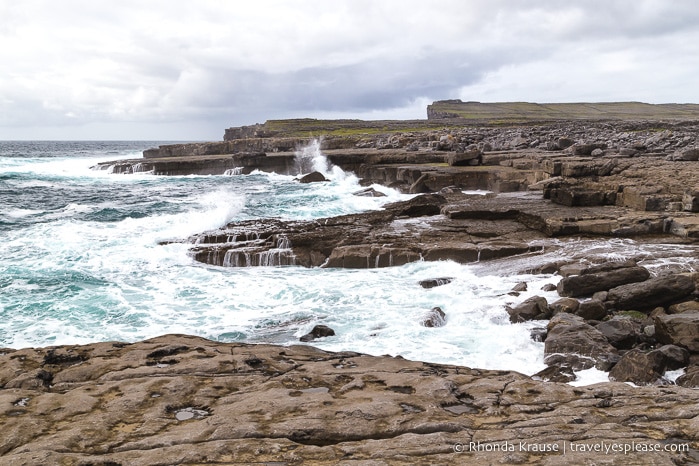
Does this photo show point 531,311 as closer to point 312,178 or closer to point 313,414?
point 313,414

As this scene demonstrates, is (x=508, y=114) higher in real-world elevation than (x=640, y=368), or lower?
higher

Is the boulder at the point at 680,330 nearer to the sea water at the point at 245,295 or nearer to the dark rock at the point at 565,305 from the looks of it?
the dark rock at the point at 565,305

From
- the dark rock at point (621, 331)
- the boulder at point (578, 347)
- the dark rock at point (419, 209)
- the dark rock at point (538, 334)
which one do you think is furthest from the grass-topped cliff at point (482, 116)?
the boulder at point (578, 347)

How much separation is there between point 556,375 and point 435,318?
3422mm

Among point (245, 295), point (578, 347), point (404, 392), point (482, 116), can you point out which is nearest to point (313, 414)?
point (404, 392)

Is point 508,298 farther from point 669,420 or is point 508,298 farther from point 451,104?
point 451,104

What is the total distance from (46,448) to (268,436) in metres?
1.85

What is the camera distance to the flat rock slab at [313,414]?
4348 mm

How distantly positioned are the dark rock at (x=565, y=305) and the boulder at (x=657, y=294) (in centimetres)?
79

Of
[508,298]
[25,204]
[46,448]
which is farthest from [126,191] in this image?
[46,448]

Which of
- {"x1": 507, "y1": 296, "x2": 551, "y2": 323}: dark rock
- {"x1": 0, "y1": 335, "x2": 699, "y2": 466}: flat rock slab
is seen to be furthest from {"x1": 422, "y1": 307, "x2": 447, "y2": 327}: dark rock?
{"x1": 0, "y1": 335, "x2": 699, "y2": 466}: flat rock slab

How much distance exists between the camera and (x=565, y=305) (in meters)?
10.6

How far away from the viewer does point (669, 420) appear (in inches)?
186

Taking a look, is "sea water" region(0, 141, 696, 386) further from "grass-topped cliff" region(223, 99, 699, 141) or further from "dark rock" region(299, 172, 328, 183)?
"grass-topped cliff" region(223, 99, 699, 141)
